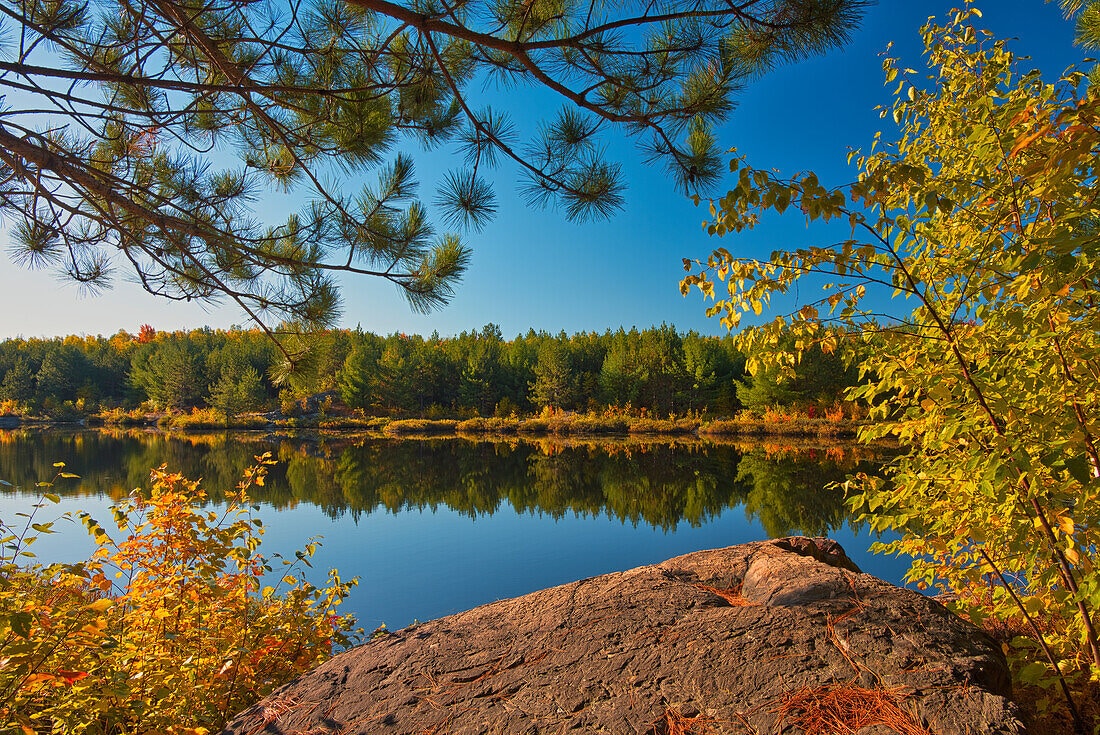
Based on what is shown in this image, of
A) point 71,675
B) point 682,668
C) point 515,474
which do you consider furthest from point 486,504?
point 71,675

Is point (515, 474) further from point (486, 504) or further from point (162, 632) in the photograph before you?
point (162, 632)

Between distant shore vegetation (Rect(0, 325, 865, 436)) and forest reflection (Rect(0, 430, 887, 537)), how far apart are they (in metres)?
6.77

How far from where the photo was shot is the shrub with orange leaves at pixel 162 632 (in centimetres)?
202

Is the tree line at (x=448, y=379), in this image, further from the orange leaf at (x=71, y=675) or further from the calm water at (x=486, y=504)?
the orange leaf at (x=71, y=675)

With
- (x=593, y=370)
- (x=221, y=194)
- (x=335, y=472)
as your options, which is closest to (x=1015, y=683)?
(x=221, y=194)

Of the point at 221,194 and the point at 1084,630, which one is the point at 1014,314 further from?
the point at 221,194

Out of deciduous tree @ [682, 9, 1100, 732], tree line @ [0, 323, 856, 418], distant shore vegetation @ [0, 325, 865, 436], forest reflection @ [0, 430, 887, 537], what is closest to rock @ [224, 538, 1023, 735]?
deciduous tree @ [682, 9, 1100, 732]

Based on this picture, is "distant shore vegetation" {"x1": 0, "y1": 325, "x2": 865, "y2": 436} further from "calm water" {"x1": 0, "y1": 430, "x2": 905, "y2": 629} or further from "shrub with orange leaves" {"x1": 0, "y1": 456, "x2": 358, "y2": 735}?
"shrub with orange leaves" {"x1": 0, "y1": 456, "x2": 358, "y2": 735}

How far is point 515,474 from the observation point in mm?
17516

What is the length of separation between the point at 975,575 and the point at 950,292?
111 cm

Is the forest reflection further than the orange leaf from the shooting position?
Yes

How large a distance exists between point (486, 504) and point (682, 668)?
37.5 feet

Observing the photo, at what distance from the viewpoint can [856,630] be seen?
2115 mm

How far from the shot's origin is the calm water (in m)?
7.97
